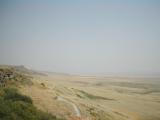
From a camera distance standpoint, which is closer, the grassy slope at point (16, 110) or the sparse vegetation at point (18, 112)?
the sparse vegetation at point (18, 112)

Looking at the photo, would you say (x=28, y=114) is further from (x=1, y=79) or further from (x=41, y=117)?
(x=1, y=79)

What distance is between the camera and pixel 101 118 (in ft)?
99.9

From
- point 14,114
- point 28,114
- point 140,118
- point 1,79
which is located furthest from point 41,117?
point 140,118

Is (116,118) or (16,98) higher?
(16,98)

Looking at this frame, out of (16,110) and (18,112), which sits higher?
(16,110)

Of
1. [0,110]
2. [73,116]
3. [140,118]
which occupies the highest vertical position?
[0,110]

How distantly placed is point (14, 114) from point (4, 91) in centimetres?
A: 703

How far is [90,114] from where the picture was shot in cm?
3011

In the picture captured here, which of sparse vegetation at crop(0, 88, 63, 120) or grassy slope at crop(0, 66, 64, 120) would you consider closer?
sparse vegetation at crop(0, 88, 63, 120)

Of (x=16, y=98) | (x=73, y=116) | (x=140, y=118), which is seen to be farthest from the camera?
(x=140, y=118)

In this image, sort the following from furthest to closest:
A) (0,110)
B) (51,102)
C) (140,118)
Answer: (140,118), (51,102), (0,110)

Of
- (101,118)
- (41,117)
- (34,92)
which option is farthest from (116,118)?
(41,117)

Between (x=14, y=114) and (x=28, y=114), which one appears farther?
(x=28, y=114)

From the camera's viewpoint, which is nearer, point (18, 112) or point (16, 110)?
point (18, 112)
